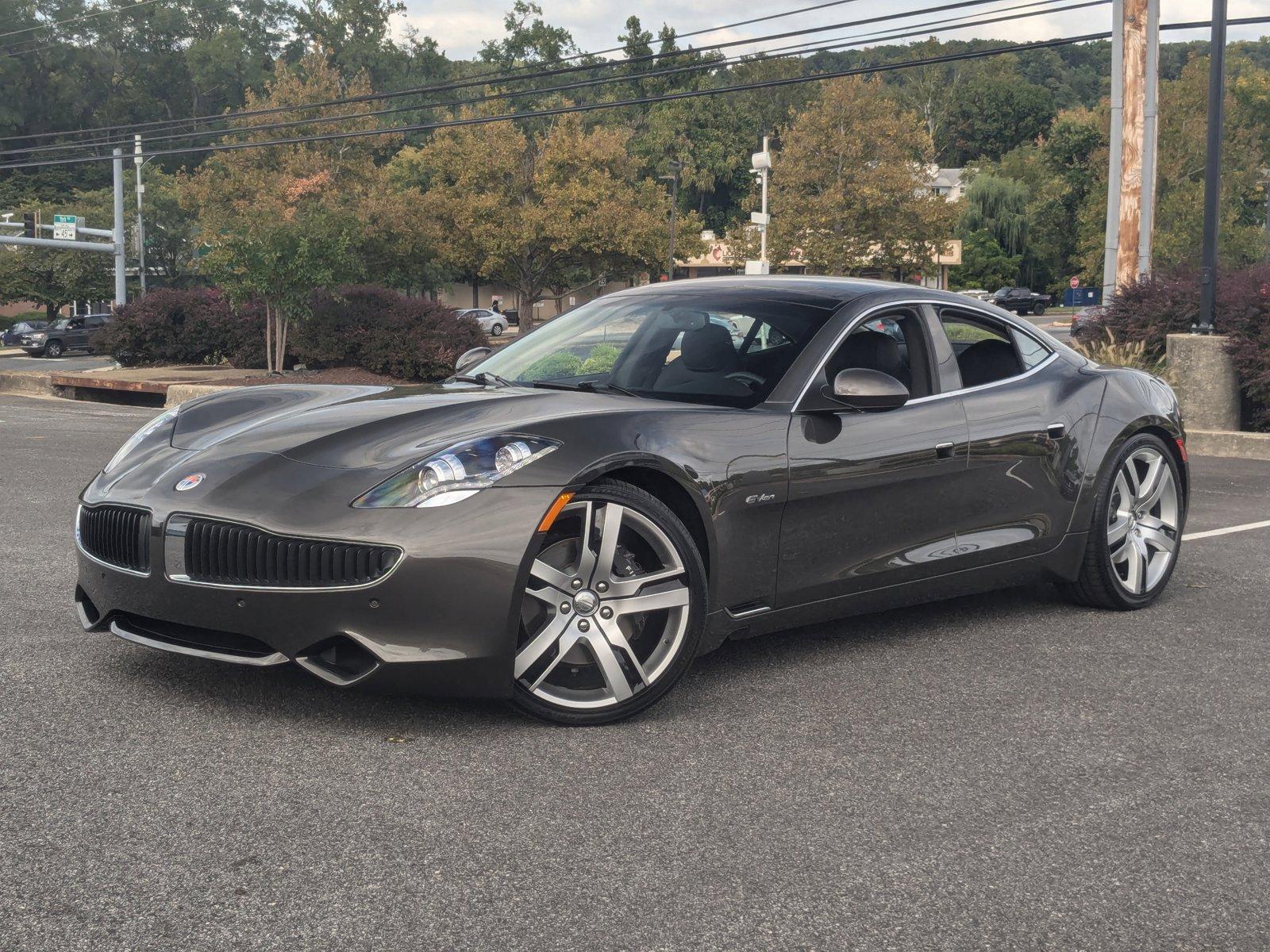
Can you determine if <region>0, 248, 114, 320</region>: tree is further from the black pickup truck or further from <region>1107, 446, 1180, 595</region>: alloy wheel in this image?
<region>1107, 446, 1180, 595</region>: alloy wheel

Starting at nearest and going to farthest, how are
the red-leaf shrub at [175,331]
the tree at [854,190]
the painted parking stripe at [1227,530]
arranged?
1. the painted parking stripe at [1227,530]
2. the red-leaf shrub at [175,331]
3. the tree at [854,190]

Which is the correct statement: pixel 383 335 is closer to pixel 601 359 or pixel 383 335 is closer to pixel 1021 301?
pixel 601 359

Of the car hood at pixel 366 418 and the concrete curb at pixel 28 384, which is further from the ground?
the car hood at pixel 366 418

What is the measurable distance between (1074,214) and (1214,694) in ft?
295

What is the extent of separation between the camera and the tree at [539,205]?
157ft

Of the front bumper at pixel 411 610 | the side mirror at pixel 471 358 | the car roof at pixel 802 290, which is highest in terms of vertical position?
the car roof at pixel 802 290

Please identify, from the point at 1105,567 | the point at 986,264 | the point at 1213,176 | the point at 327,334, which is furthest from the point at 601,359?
the point at 986,264

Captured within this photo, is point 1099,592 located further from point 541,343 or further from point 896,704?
point 541,343

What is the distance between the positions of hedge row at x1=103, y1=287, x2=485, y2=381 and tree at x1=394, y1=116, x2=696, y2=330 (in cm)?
1914

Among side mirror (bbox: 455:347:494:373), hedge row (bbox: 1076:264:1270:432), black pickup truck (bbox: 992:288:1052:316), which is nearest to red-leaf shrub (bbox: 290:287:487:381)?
hedge row (bbox: 1076:264:1270:432)

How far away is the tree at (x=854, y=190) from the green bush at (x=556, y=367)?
49.0 meters

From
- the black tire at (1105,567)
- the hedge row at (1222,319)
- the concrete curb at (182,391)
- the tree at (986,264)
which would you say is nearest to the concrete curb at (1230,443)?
the hedge row at (1222,319)

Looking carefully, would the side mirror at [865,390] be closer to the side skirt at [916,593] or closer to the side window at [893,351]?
the side window at [893,351]

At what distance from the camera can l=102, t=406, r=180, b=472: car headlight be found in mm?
4812
